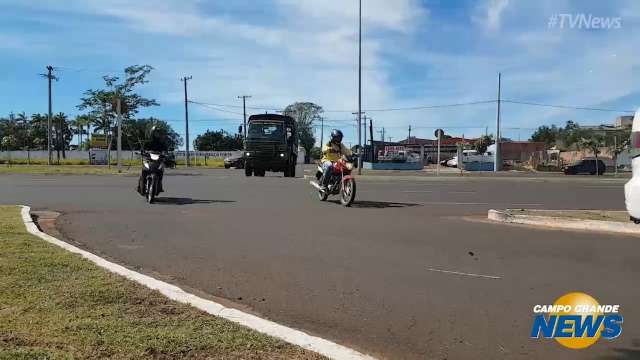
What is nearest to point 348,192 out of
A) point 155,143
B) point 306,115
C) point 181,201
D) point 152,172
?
point 181,201

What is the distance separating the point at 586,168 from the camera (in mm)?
52062

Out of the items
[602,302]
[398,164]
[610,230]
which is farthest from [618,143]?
[602,302]

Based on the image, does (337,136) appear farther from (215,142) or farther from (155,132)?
(215,142)

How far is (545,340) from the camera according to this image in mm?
4590

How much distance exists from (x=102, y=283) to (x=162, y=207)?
8044mm

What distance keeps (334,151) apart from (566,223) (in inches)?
247

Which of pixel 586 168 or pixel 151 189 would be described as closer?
pixel 151 189

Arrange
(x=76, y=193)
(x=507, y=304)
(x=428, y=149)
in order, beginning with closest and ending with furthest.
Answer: (x=507, y=304)
(x=76, y=193)
(x=428, y=149)

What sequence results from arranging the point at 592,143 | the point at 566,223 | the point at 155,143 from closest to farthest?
the point at 566,223
the point at 155,143
the point at 592,143

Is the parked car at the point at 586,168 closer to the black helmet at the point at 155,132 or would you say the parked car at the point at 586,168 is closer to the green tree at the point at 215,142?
the black helmet at the point at 155,132

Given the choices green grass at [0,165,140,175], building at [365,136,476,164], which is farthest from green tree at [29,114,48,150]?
green grass at [0,165,140,175]

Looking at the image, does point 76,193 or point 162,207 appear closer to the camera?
point 162,207

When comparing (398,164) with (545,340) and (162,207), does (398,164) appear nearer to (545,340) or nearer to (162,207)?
(162,207)

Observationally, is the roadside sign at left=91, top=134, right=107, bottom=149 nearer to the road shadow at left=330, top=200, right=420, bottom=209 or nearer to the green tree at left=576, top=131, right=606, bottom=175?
the road shadow at left=330, top=200, right=420, bottom=209
